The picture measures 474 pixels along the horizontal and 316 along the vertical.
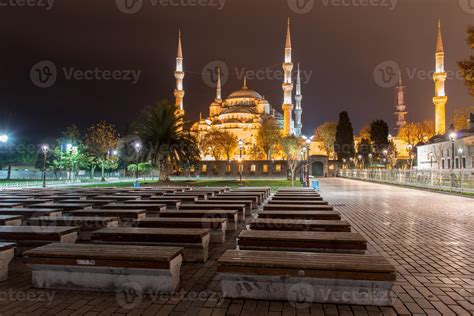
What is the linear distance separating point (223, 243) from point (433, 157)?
67.4 metres

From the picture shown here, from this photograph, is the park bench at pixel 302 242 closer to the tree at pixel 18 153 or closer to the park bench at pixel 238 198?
the park bench at pixel 238 198

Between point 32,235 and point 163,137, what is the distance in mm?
29699

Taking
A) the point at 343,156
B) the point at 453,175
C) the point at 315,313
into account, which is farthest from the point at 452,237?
the point at 343,156

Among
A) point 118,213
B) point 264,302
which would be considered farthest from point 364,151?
point 264,302

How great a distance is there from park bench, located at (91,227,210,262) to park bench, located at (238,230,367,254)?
94 centimetres

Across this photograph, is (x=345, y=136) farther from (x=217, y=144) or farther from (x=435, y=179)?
(x=435, y=179)

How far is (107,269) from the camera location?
522 cm

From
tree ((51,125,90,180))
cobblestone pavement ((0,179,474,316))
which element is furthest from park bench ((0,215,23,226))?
tree ((51,125,90,180))

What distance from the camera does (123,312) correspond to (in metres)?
4.55

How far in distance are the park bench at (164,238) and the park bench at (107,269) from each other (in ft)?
4.13

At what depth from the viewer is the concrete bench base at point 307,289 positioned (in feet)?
15.5

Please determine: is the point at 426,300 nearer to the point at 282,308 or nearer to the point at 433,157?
the point at 282,308

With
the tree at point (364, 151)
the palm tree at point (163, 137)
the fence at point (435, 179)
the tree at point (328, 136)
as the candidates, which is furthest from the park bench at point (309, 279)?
the tree at point (328, 136)

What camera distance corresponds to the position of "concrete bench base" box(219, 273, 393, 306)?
4.73 metres
